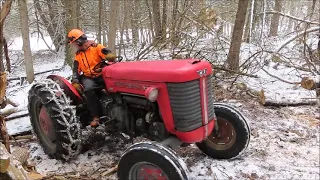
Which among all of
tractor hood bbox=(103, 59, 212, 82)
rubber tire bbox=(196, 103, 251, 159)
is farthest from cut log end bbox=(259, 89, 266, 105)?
tractor hood bbox=(103, 59, 212, 82)

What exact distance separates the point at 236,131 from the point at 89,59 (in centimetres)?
213

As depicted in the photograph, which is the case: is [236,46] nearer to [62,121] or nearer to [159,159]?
[62,121]

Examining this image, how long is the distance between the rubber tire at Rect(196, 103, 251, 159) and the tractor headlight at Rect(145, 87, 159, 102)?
105 centimetres

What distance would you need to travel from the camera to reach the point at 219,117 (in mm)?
4059

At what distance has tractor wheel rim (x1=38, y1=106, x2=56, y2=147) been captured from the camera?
4328 millimetres

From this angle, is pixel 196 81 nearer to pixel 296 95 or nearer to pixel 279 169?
pixel 279 169

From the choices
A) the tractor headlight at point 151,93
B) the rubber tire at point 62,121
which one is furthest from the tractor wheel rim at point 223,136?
the rubber tire at point 62,121

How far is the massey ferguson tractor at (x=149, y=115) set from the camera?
10.5 feet

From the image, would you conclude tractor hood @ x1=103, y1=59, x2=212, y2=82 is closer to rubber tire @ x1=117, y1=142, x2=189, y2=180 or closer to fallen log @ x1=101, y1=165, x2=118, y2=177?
rubber tire @ x1=117, y1=142, x2=189, y2=180

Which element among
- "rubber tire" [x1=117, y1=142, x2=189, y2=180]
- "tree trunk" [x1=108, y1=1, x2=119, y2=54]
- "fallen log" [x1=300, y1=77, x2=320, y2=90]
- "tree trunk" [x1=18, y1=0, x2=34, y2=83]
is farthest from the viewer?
"tree trunk" [x1=18, y1=0, x2=34, y2=83]

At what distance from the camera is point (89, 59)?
4387 mm

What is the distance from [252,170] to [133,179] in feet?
4.55

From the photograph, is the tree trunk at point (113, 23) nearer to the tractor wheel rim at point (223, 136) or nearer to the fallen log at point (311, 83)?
the fallen log at point (311, 83)

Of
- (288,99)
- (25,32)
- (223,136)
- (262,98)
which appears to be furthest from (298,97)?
(25,32)
